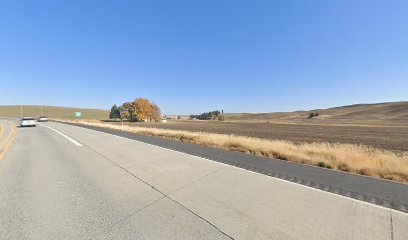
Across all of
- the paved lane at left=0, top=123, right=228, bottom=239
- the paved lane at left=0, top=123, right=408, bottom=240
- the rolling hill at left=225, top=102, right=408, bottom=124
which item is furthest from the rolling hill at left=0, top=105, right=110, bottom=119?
the paved lane at left=0, top=123, right=408, bottom=240

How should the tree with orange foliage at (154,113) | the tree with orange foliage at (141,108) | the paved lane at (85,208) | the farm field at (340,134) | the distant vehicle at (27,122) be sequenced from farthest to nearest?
the tree with orange foliage at (154,113), the tree with orange foliage at (141,108), the distant vehicle at (27,122), the farm field at (340,134), the paved lane at (85,208)

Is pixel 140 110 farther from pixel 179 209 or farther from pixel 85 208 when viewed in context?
pixel 179 209

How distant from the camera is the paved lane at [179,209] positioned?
3.17 metres

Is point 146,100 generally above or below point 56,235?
above

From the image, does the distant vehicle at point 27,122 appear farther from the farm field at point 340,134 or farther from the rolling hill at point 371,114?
the rolling hill at point 371,114

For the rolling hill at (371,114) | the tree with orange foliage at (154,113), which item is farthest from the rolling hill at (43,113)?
the rolling hill at (371,114)

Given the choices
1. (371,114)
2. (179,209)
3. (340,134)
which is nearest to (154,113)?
(340,134)

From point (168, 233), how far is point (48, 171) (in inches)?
214

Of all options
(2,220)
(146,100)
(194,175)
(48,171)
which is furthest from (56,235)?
(146,100)

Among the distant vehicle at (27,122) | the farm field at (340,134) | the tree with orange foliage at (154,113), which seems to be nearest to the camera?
Answer: the farm field at (340,134)

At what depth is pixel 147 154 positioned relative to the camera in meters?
9.38

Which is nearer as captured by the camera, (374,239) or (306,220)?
(374,239)

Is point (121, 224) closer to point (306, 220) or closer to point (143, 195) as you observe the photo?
point (143, 195)

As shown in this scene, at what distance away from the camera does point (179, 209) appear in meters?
3.94
